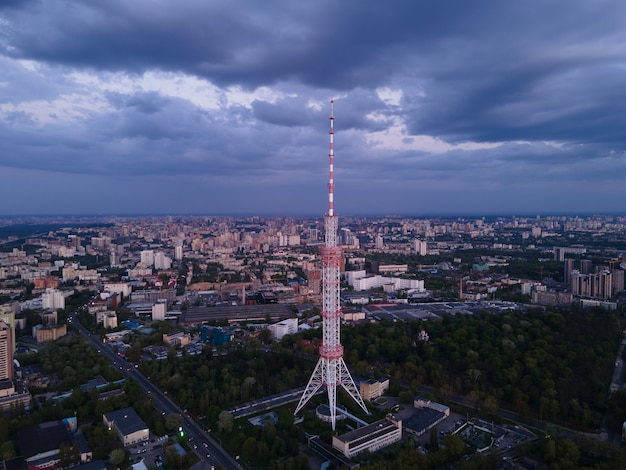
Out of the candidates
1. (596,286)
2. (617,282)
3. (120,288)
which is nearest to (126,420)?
(120,288)

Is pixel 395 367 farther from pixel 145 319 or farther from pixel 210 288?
pixel 210 288

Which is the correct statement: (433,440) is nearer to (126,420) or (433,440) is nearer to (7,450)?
Answer: (126,420)

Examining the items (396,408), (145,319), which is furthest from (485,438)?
Answer: (145,319)

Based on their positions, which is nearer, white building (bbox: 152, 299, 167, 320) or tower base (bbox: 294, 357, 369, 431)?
tower base (bbox: 294, 357, 369, 431)

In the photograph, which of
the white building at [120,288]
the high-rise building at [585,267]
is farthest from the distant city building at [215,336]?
the high-rise building at [585,267]

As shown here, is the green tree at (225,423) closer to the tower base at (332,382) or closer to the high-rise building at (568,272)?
the tower base at (332,382)

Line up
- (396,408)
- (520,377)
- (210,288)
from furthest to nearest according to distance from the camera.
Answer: (210,288), (520,377), (396,408)

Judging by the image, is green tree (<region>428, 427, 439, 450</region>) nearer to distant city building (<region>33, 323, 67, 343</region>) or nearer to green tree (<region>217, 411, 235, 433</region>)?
green tree (<region>217, 411, 235, 433</region>)

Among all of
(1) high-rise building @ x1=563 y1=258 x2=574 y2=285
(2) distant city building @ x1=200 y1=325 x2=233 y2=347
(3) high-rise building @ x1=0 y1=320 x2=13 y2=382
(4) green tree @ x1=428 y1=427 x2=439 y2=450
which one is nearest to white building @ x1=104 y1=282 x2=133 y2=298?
(2) distant city building @ x1=200 y1=325 x2=233 y2=347
